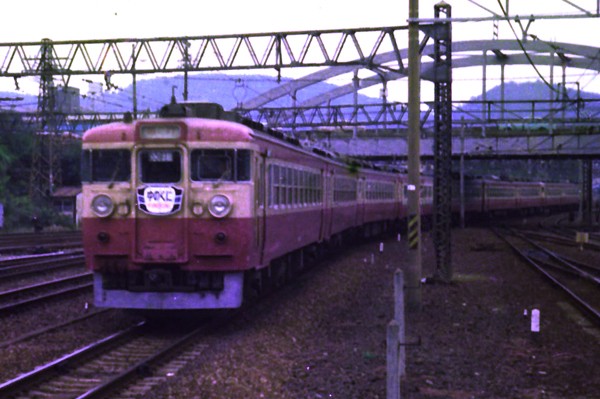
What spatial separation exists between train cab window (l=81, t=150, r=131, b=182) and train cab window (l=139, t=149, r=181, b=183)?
21 cm

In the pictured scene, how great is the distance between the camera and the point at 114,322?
1230 cm

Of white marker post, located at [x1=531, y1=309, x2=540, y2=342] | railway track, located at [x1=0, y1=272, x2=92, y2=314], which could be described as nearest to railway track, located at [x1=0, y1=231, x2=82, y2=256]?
railway track, located at [x1=0, y1=272, x2=92, y2=314]

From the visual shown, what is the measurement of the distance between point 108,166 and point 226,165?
1.67 metres

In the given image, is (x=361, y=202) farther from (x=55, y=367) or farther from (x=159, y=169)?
(x=55, y=367)

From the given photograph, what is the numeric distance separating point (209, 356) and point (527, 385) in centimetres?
369

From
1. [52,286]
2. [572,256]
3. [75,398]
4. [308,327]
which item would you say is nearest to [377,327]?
[308,327]

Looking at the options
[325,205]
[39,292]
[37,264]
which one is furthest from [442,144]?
[37,264]

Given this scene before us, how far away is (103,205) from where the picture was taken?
Result: 1121 cm

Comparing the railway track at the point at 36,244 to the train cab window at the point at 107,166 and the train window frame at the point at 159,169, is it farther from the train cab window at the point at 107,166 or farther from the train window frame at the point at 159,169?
the train window frame at the point at 159,169

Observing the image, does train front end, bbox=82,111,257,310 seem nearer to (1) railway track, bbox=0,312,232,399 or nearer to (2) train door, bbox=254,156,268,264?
(2) train door, bbox=254,156,268,264

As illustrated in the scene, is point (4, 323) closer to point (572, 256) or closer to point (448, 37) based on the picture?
point (448, 37)

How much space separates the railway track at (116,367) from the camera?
7.98 metres

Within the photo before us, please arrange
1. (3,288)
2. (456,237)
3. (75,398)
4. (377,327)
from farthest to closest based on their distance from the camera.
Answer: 1. (456,237)
2. (3,288)
3. (377,327)
4. (75,398)

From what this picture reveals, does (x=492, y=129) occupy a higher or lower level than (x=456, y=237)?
higher
